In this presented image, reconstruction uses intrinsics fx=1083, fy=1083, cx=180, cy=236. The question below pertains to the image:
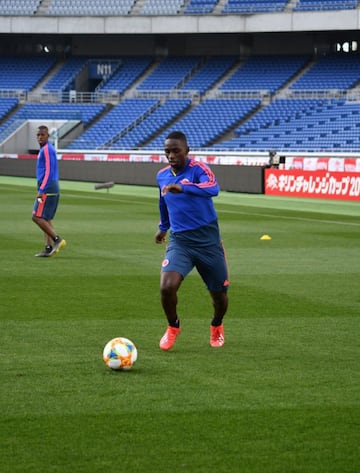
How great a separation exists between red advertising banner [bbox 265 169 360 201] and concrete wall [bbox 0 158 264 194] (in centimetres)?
74

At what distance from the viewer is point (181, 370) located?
9.14m

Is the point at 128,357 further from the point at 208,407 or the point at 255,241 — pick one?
the point at 255,241

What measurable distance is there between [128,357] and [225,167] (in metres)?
34.8

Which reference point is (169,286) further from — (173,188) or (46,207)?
(46,207)

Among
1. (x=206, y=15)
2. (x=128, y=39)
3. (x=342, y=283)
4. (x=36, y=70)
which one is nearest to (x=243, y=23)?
(x=206, y=15)

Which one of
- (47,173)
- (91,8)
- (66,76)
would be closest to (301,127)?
(91,8)

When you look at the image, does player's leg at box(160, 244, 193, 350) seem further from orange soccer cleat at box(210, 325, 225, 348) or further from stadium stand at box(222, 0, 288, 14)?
stadium stand at box(222, 0, 288, 14)

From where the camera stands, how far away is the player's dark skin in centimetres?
963

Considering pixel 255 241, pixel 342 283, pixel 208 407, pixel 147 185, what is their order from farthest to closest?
pixel 147 185 < pixel 255 241 < pixel 342 283 < pixel 208 407

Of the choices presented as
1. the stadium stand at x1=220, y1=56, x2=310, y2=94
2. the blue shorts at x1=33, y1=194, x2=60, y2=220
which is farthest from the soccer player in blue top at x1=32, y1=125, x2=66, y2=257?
the stadium stand at x1=220, y1=56, x2=310, y2=94

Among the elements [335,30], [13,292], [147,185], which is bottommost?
[147,185]

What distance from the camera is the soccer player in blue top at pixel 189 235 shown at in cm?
985

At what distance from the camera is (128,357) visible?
9039 millimetres

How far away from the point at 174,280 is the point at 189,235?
0.46 m
